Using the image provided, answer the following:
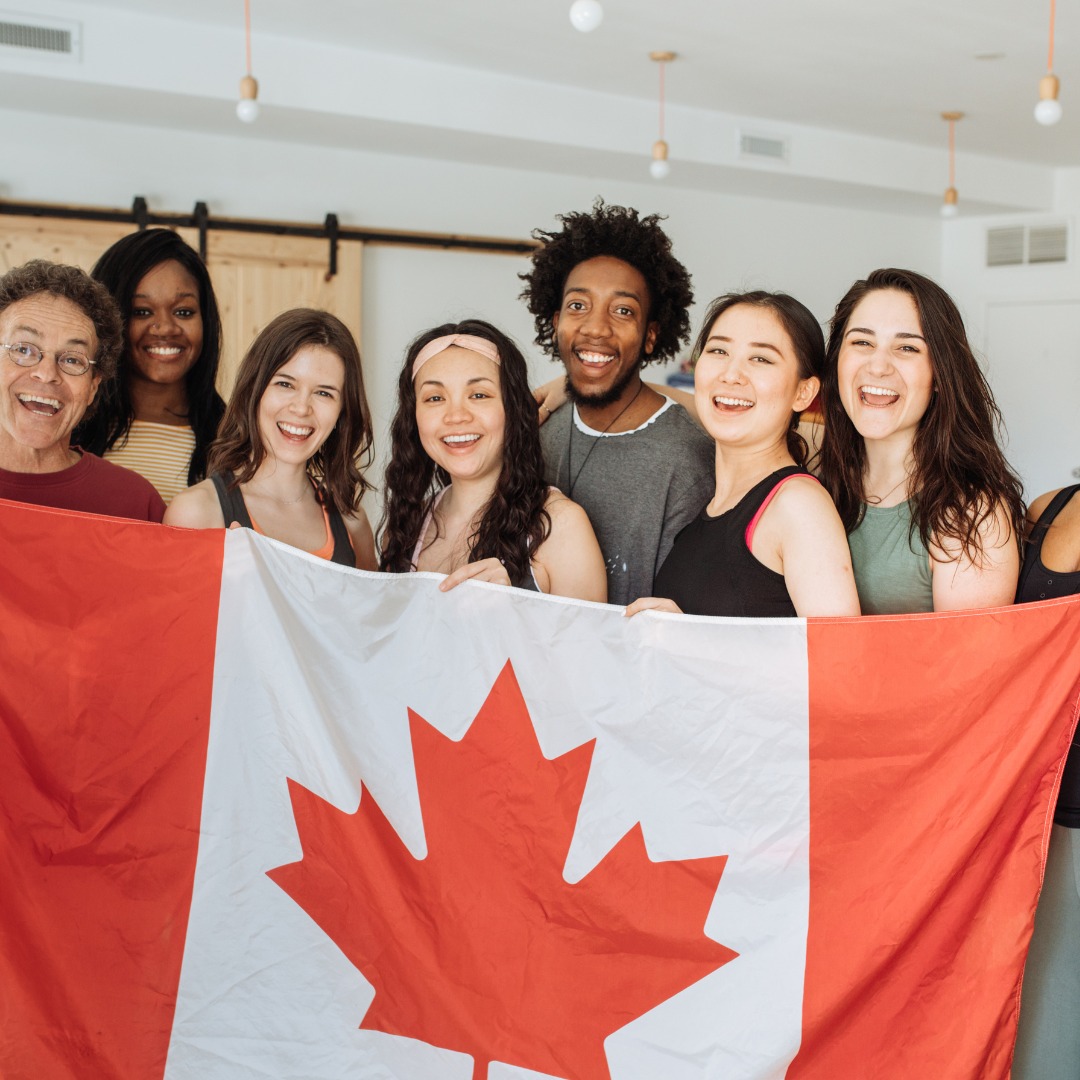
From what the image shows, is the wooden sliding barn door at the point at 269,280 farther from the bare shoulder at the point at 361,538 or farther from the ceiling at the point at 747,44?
the bare shoulder at the point at 361,538

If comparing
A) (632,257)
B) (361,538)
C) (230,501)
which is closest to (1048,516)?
(632,257)

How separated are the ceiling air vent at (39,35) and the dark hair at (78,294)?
10.3ft

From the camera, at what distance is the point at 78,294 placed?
204cm

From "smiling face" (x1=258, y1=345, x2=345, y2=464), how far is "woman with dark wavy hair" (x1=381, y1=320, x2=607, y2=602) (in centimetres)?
15

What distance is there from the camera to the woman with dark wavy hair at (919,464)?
5.51 ft

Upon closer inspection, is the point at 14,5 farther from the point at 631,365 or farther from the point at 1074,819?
the point at 1074,819

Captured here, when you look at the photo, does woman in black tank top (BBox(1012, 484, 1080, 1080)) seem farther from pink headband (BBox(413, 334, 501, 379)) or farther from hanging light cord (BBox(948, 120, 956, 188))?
hanging light cord (BBox(948, 120, 956, 188))

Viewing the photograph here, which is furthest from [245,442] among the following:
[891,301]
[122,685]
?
[891,301]

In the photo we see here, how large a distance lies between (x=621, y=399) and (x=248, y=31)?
3.28m

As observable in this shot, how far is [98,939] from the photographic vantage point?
1.76 metres

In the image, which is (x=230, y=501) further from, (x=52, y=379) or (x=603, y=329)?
(x=603, y=329)

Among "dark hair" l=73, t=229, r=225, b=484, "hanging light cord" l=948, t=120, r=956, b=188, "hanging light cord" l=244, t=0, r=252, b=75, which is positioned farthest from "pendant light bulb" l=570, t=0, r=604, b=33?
"hanging light cord" l=948, t=120, r=956, b=188

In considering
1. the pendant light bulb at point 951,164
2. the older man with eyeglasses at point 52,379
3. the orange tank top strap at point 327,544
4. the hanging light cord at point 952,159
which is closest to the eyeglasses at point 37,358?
the older man with eyeglasses at point 52,379

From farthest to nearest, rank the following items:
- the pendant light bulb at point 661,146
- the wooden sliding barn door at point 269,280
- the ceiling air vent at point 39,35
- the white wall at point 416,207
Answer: the wooden sliding barn door at point 269,280 → the white wall at point 416,207 → the pendant light bulb at point 661,146 → the ceiling air vent at point 39,35
